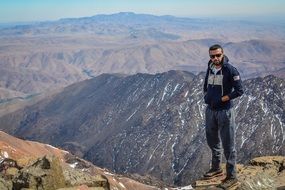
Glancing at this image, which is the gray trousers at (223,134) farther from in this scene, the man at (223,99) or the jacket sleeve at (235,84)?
the jacket sleeve at (235,84)

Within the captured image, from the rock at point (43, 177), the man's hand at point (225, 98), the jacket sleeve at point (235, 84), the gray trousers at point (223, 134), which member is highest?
the jacket sleeve at point (235, 84)

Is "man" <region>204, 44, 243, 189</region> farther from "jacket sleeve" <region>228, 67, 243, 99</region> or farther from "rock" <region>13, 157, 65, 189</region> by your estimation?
"rock" <region>13, 157, 65, 189</region>

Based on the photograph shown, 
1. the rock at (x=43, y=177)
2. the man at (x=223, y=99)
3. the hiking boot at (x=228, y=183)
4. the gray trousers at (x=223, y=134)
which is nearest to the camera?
the hiking boot at (x=228, y=183)

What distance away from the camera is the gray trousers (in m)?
19.1

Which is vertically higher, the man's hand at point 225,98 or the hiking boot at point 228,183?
the man's hand at point 225,98

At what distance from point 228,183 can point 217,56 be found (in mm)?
5455

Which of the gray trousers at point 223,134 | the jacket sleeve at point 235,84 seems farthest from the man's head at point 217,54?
the gray trousers at point 223,134

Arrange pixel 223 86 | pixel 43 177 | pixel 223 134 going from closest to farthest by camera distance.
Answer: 1. pixel 223 86
2. pixel 223 134
3. pixel 43 177

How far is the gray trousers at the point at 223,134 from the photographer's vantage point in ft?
62.7

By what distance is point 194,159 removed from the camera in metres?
196

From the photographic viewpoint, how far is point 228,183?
18.7 metres

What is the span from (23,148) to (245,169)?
127781 millimetres

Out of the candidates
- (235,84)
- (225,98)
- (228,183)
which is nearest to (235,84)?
(235,84)

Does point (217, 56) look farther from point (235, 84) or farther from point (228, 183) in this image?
point (228, 183)
